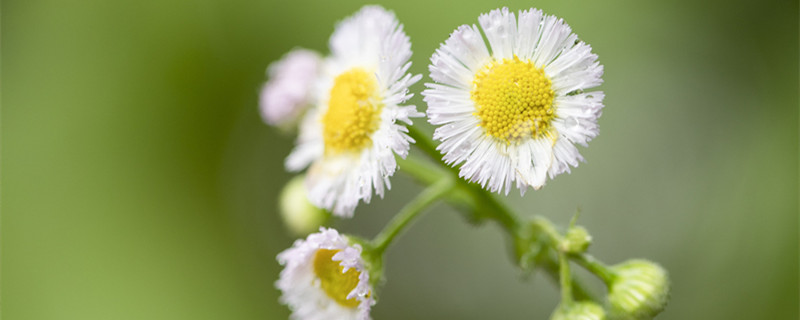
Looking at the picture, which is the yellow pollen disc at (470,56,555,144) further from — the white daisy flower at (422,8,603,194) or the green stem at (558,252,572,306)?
the green stem at (558,252,572,306)

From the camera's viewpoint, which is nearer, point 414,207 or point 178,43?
point 414,207

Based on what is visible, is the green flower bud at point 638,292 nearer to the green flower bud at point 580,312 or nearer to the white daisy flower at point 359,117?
the green flower bud at point 580,312

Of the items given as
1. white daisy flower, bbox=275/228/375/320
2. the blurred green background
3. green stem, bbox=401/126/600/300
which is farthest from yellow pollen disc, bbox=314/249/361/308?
the blurred green background

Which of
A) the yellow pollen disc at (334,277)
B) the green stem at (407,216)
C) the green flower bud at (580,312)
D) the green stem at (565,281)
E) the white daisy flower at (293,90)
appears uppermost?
the white daisy flower at (293,90)

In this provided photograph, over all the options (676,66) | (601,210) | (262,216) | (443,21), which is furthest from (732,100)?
(262,216)

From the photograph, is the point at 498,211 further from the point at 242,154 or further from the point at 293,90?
the point at 242,154

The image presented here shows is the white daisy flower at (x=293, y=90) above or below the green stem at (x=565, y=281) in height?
above

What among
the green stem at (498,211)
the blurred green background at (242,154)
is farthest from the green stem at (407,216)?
the blurred green background at (242,154)

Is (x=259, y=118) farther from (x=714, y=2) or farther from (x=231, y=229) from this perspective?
(x=714, y=2)
